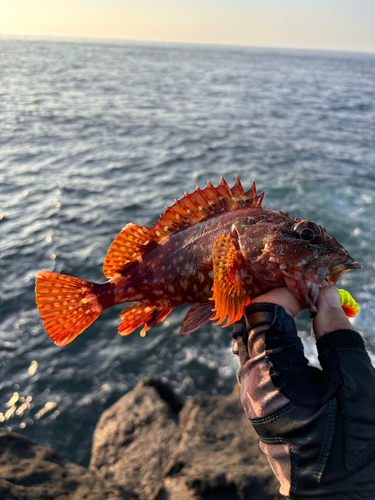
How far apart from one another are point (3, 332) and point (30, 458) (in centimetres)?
424

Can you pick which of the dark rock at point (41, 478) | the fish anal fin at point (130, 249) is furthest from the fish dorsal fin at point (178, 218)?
the dark rock at point (41, 478)

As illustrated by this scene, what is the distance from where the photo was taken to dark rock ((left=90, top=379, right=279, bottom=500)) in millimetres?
4000

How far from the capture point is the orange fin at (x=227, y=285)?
296cm

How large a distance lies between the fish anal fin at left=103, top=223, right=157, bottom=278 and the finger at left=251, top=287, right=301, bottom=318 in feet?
4.19

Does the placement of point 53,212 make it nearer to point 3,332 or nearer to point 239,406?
point 3,332

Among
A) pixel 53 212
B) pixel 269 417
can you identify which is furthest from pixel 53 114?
pixel 269 417

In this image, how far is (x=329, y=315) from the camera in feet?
9.43

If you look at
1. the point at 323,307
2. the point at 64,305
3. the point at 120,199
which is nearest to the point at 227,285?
the point at 323,307

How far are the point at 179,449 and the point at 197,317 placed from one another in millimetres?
2749

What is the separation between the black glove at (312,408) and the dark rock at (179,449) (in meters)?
1.67

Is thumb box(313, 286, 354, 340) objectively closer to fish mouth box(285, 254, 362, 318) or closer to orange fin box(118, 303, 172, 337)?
fish mouth box(285, 254, 362, 318)

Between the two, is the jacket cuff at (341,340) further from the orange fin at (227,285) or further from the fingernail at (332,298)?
the orange fin at (227,285)

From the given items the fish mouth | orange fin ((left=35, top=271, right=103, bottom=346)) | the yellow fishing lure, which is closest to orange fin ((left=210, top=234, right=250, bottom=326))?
the fish mouth

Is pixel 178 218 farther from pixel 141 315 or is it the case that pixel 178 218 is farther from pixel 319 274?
pixel 319 274
